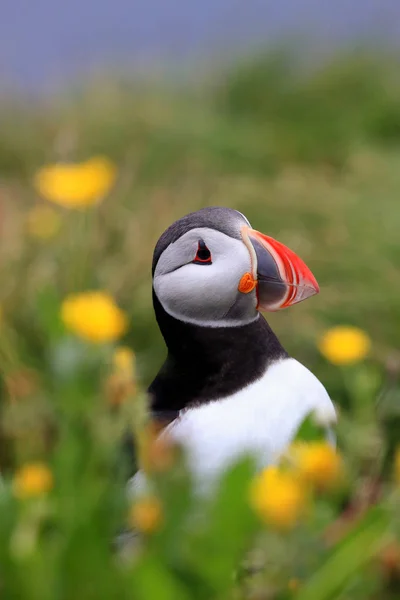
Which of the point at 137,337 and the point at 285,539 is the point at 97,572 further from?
the point at 137,337

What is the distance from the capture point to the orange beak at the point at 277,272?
1412 mm

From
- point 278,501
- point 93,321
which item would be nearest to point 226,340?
point 93,321

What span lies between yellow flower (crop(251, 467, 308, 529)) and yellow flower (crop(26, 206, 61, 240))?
184 centimetres

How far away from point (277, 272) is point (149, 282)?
133cm

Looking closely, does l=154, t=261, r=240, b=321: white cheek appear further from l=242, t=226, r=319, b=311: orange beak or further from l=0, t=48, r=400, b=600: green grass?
l=0, t=48, r=400, b=600: green grass

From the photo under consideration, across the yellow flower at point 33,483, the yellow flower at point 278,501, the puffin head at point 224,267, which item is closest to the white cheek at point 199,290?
the puffin head at point 224,267

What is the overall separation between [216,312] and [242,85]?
331 cm

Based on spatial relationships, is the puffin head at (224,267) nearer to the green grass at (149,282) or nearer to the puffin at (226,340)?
the puffin at (226,340)

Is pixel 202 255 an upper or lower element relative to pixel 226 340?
upper

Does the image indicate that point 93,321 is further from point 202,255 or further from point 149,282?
point 149,282

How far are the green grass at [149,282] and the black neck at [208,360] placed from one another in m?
0.21

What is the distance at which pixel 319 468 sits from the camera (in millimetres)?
865

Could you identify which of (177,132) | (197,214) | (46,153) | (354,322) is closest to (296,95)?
(177,132)

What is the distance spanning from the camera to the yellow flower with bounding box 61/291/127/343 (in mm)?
939
